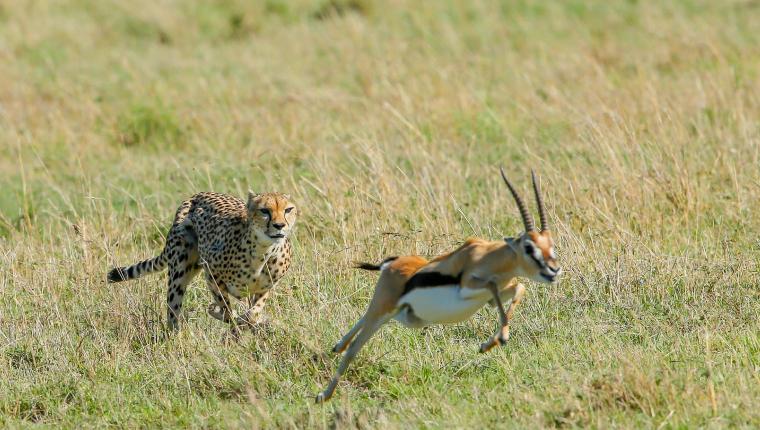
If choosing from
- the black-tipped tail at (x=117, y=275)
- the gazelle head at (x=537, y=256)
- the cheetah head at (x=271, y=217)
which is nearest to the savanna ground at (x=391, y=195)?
the black-tipped tail at (x=117, y=275)

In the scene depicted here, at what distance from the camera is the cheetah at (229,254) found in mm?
5871

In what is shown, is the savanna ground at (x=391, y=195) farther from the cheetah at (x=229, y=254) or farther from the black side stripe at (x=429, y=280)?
the black side stripe at (x=429, y=280)

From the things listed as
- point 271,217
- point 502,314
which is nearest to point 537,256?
point 502,314

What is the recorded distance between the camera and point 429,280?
4.34 m

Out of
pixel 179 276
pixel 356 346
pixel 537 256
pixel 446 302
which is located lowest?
pixel 179 276

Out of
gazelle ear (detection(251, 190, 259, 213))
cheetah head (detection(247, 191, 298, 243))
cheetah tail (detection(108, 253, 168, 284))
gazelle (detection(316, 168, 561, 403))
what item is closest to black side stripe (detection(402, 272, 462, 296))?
gazelle (detection(316, 168, 561, 403))

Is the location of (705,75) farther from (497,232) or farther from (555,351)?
(555,351)

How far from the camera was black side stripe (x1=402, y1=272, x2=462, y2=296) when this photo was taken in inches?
168

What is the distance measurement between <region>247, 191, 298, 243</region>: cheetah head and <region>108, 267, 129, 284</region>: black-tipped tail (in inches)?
34.7

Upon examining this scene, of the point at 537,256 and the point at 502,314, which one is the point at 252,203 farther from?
the point at 537,256

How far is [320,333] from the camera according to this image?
5.61 m

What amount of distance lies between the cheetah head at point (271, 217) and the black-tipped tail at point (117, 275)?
34.7 inches

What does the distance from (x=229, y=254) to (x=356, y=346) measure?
5.05 feet

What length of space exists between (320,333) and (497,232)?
178 centimetres
